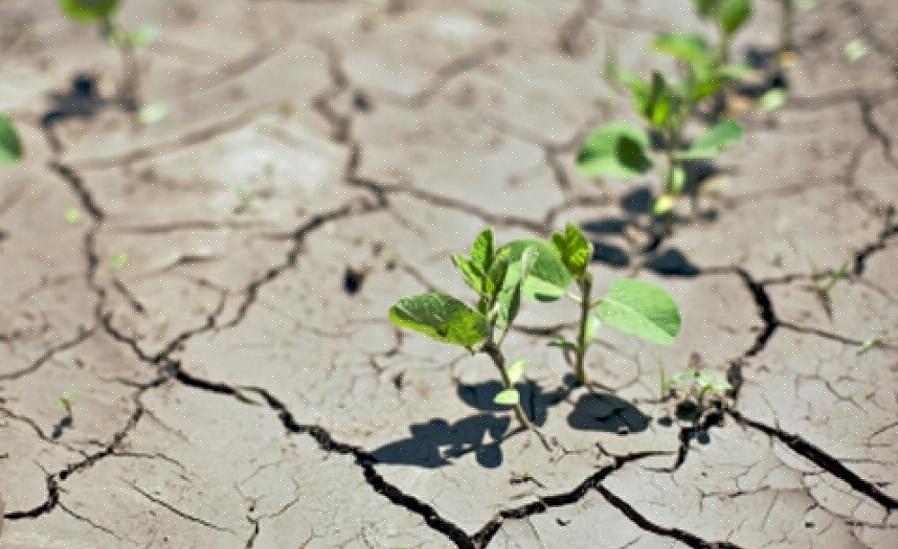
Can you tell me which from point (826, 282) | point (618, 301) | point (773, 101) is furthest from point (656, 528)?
point (773, 101)

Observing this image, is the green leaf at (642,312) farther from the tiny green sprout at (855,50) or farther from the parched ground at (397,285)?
the tiny green sprout at (855,50)

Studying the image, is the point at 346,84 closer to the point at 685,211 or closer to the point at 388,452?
the point at 685,211

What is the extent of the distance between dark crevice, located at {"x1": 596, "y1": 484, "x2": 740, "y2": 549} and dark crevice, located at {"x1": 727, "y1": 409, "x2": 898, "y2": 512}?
1.11 feet

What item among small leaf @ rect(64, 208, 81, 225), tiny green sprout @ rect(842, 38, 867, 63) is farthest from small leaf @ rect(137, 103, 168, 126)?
tiny green sprout @ rect(842, 38, 867, 63)

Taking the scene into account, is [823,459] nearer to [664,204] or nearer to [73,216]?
[664,204]

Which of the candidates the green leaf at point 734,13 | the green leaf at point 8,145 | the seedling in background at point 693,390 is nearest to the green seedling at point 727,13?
the green leaf at point 734,13

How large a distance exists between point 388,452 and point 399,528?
23cm

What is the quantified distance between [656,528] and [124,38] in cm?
277

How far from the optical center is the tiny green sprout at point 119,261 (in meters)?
2.97

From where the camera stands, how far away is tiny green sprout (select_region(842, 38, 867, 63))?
12.3 feet

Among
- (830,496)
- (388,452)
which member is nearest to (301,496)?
(388,452)

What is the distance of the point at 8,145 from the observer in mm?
3027

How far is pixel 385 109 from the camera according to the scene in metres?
3.64

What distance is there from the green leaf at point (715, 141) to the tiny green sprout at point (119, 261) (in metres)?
1.74
